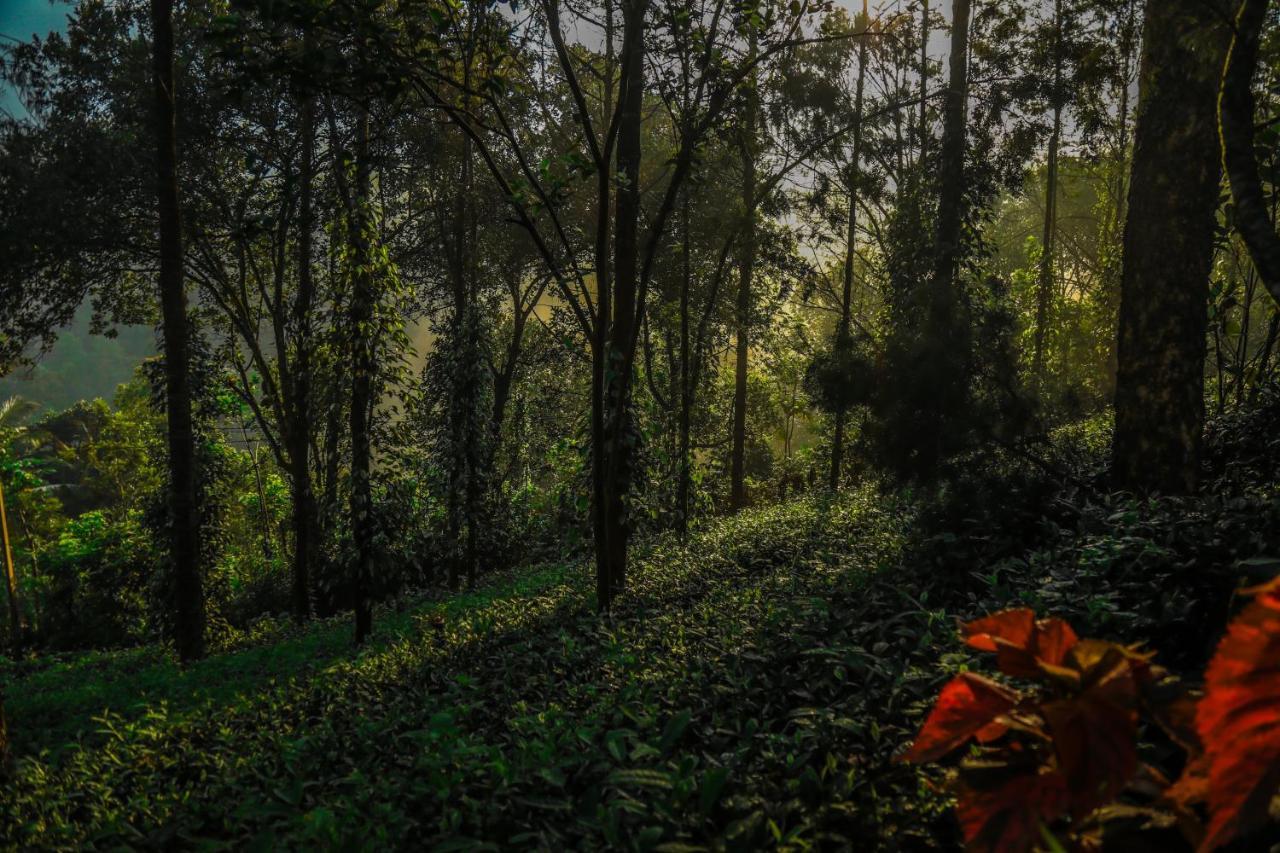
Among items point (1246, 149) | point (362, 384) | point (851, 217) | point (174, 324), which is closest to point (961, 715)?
point (1246, 149)

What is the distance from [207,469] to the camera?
563 inches

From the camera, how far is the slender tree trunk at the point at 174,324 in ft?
29.5

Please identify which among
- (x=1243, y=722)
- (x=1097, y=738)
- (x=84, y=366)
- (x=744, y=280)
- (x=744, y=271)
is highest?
(x=744, y=271)

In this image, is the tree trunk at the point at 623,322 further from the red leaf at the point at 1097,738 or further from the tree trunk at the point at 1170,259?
the red leaf at the point at 1097,738

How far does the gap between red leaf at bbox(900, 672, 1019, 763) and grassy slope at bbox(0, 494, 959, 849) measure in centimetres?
83

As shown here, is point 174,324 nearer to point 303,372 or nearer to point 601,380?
point 303,372

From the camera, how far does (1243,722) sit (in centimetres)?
101

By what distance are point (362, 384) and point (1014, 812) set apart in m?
8.58

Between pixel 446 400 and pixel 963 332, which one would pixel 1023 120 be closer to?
pixel 963 332

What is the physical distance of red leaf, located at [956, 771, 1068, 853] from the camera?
4.09ft

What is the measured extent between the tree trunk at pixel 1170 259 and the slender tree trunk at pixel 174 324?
34.4 feet

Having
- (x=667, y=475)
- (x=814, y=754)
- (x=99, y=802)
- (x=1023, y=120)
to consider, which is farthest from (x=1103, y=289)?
(x=99, y=802)

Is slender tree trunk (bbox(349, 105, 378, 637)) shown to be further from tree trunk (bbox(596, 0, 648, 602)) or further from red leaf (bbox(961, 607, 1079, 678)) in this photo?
red leaf (bbox(961, 607, 1079, 678))

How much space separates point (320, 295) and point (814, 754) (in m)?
19.2
